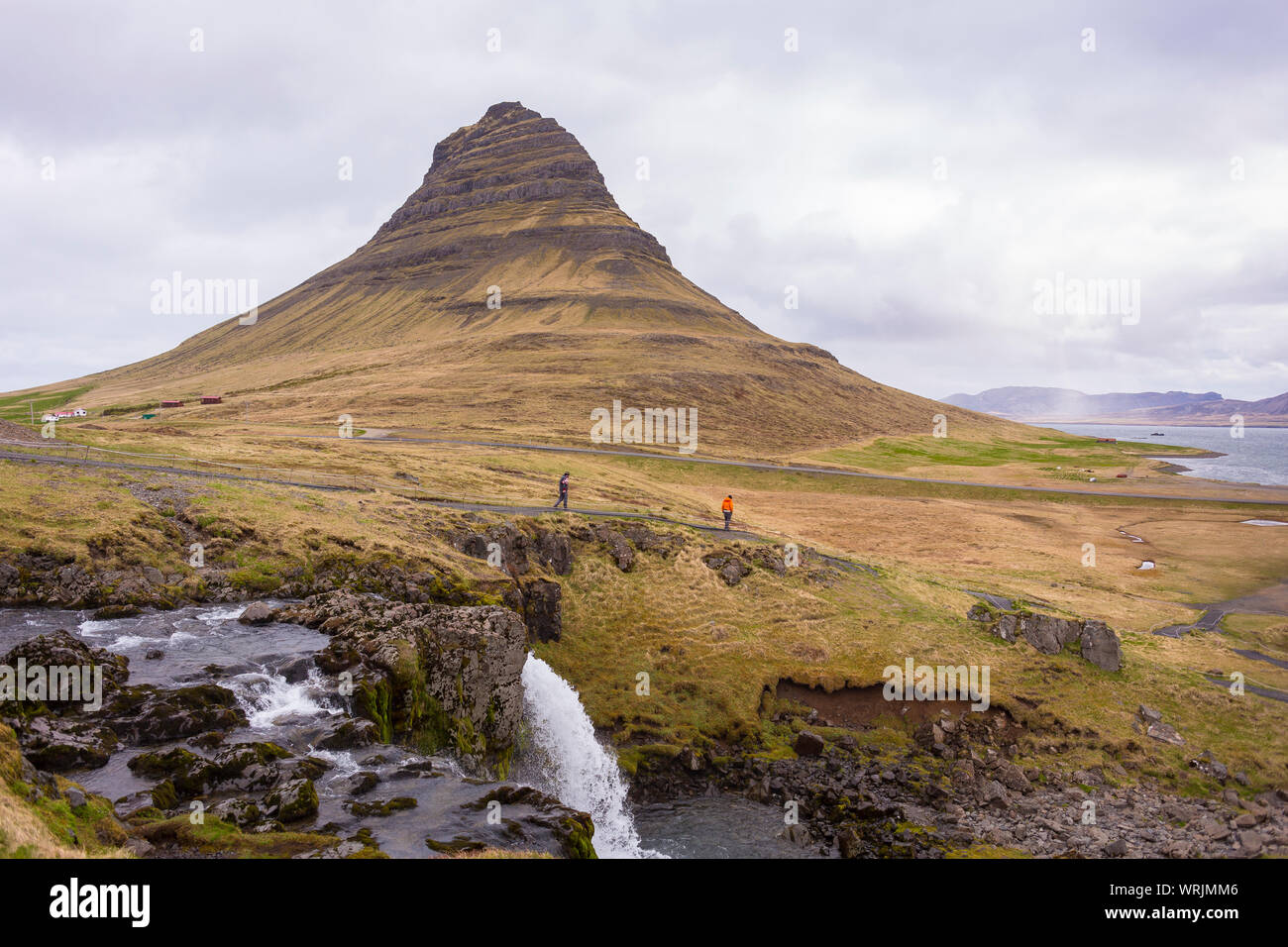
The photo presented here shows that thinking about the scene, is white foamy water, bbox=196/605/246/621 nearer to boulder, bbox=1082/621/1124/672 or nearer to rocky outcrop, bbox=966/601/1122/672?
rocky outcrop, bbox=966/601/1122/672

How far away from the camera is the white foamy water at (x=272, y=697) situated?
67.4 feet

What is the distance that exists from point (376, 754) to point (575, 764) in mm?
11341

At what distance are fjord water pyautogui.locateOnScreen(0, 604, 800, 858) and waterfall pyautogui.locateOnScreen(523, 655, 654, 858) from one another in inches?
2.0

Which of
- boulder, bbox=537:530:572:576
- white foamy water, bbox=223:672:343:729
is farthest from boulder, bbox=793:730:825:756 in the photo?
white foamy water, bbox=223:672:343:729

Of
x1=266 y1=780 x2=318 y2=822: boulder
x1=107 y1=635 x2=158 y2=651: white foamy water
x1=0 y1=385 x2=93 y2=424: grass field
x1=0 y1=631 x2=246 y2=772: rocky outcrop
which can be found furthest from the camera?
x1=0 y1=385 x2=93 y2=424: grass field

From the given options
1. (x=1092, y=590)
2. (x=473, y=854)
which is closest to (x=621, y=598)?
(x=473, y=854)

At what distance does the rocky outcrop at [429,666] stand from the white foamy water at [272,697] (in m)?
1.06

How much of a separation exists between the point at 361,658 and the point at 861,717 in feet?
79.4

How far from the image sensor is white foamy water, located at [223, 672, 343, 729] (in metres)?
20.5

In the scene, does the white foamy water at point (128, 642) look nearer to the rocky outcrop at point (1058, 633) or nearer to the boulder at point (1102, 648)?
the rocky outcrop at point (1058, 633)

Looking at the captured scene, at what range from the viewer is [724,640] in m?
39.8

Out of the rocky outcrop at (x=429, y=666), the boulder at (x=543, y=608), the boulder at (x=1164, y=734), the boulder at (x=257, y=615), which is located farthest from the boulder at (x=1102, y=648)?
the boulder at (x=257, y=615)

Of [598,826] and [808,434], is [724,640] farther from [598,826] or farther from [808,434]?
[808,434]
